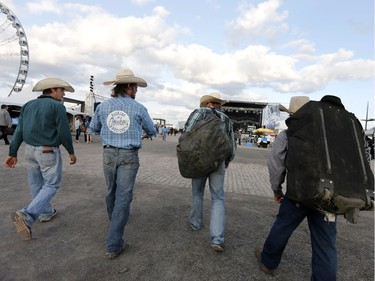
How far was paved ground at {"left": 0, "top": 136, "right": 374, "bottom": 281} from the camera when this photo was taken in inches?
108

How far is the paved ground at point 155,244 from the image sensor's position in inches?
108

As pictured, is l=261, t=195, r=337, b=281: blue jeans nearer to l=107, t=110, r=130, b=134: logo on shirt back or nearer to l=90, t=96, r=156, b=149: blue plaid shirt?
l=90, t=96, r=156, b=149: blue plaid shirt

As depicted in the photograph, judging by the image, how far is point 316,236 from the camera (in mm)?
2375

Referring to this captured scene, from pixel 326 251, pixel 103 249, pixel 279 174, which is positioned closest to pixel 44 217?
pixel 103 249

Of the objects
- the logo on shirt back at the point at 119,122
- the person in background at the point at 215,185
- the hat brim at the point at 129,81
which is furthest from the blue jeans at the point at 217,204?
the hat brim at the point at 129,81

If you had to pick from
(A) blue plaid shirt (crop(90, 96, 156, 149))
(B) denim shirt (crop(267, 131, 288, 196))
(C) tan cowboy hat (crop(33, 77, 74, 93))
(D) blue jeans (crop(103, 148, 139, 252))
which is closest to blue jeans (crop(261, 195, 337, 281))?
(B) denim shirt (crop(267, 131, 288, 196))

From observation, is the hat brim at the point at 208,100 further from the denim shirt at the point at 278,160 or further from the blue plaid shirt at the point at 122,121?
the denim shirt at the point at 278,160

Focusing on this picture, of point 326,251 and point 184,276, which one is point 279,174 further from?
point 184,276

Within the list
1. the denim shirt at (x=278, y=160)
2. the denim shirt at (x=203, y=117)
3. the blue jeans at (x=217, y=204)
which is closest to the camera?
the denim shirt at (x=278, y=160)

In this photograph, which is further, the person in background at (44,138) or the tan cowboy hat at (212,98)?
the tan cowboy hat at (212,98)

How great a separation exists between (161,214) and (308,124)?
288 cm

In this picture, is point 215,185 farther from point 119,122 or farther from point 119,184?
point 119,122

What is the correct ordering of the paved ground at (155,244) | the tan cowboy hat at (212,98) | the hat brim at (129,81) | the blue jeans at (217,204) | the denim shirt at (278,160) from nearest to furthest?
the denim shirt at (278,160)
the paved ground at (155,244)
the hat brim at (129,81)
the blue jeans at (217,204)
the tan cowboy hat at (212,98)

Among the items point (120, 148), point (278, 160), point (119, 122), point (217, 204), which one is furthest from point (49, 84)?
point (278, 160)
